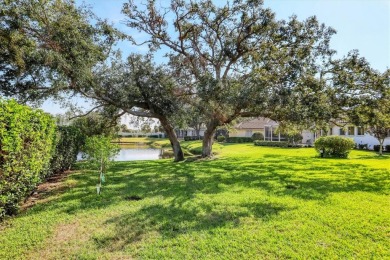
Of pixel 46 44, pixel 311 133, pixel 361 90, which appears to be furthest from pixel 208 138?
pixel 311 133

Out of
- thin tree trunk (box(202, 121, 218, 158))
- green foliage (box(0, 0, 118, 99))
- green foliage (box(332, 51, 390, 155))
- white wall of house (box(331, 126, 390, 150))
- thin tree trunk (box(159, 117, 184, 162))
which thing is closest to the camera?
green foliage (box(0, 0, 118, 99))

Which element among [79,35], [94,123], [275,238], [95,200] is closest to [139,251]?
[275,238]

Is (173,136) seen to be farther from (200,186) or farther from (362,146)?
(362,146)

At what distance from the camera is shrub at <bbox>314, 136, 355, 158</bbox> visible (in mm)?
19312

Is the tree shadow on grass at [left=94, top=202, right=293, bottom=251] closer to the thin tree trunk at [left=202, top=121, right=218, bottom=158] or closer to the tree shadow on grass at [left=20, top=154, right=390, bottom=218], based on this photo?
the tree shadow on grass at [left=20, top=154, right=390, bottom=218]

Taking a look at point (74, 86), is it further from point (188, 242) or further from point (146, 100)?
point (188, 242)

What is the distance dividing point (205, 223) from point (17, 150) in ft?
13.5

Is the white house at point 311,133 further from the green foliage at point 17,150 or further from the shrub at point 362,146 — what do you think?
the green foliage at point 17,150

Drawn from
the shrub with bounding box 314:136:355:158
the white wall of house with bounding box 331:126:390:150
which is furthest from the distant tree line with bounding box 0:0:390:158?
the white wall of house with bounding box 331:126:390:150

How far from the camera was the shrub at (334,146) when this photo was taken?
63.4 feet

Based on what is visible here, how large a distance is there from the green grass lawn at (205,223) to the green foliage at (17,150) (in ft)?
2.17

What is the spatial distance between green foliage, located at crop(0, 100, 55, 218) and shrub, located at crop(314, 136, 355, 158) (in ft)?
63.6

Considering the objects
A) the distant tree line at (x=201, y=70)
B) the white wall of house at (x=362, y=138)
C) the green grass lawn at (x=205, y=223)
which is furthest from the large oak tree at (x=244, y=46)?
the white wall of house at (x=362, y=138)

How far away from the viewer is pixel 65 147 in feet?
38.5
